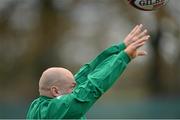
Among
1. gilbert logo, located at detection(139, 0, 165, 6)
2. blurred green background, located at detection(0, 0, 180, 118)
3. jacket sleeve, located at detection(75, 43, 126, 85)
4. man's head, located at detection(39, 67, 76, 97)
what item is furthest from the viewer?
blurred green background, located at detection(0, 0, 180, 118)

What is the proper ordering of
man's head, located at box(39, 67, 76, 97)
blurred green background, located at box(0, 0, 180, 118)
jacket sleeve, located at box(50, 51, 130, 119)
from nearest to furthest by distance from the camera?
jacket sleeve, located at box(50, 51, 130, 119), man's head, located at box(39, 67, 76, 97), blurred green background, located at box(0, 0, 180, 118)

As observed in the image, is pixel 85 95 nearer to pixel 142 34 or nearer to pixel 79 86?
pixel 79 86

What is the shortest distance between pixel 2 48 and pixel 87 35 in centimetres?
336

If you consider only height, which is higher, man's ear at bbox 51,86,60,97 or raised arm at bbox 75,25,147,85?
raised arm at bbox 75,25,147,85

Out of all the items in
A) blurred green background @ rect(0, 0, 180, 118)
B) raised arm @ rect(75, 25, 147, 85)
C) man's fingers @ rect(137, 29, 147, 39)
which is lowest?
blurred green background @ rect(0, 0, 180, 118)

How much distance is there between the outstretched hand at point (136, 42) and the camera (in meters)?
6.04

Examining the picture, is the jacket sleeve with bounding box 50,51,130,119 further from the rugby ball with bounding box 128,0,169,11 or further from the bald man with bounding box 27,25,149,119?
the rugby ball with bounding box 128,0,169,11

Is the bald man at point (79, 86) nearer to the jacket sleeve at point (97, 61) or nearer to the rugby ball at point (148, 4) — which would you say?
the jacket sleeve at point (97, 61)

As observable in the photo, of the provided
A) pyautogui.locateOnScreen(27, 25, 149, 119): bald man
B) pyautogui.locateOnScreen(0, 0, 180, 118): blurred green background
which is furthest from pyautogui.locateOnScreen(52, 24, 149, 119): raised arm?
pyautogui.locateOnScreen(0, 0, 180, 118): blurred green background

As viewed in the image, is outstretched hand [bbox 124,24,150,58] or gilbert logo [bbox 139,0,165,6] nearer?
outstretched hand [bbox 124,24,150,58]

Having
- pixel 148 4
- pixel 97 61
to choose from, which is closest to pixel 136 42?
pixel 97 61

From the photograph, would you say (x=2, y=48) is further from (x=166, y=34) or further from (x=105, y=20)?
(x=166, y=34)

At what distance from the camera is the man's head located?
6141 millimetres

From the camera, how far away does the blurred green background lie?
87.1 feet
